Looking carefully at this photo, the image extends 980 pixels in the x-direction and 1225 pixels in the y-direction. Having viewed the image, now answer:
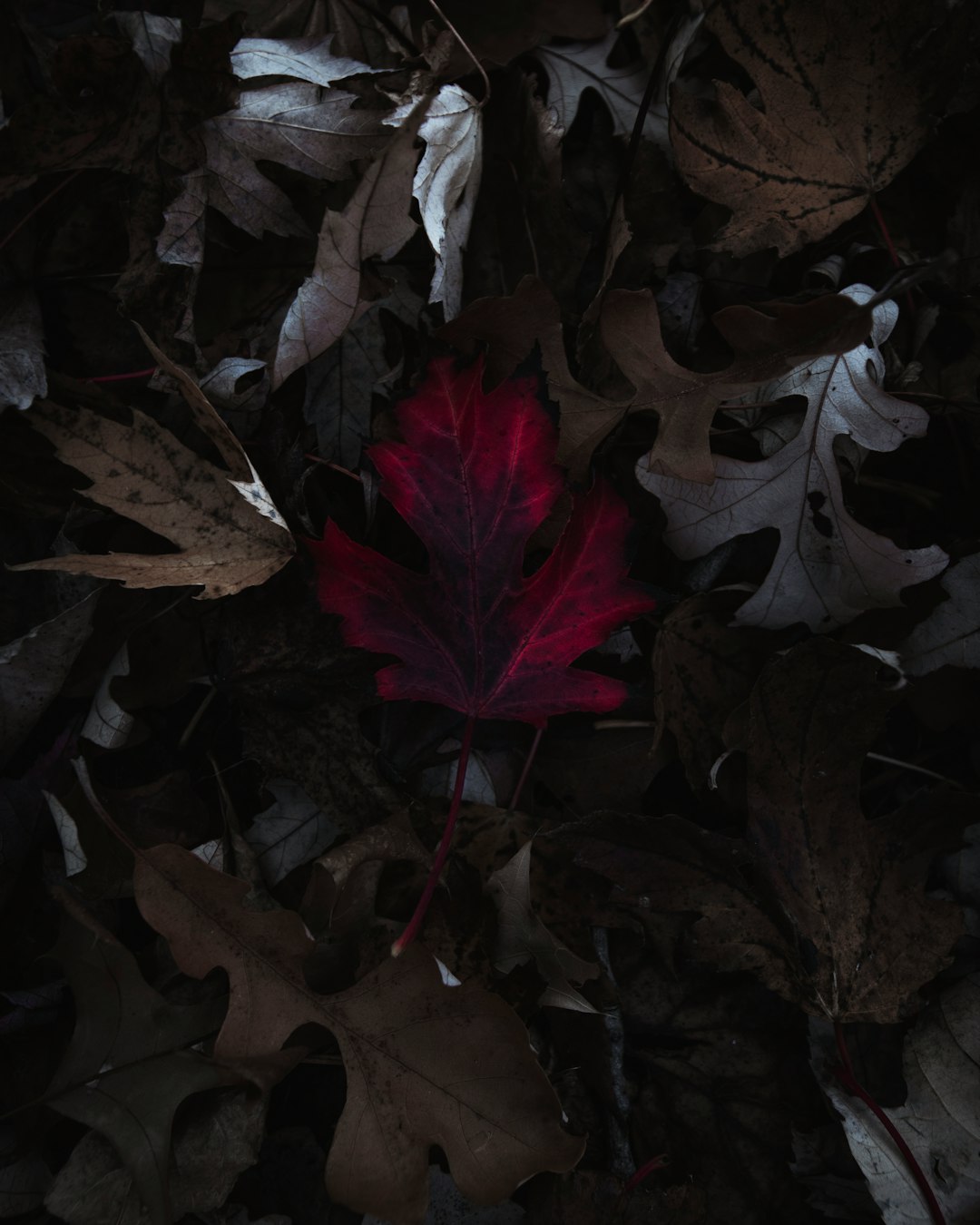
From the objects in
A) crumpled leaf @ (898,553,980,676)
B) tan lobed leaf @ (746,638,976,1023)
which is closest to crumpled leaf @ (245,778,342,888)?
tan lobed leaf @ (746,638,976,1023)

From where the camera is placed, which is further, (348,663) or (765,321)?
(348,663)

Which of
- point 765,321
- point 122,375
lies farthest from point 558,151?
point 122,375

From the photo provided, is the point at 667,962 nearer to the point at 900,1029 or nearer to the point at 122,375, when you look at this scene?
the point at 900,1029

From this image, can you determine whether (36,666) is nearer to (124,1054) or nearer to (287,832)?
(287,832)

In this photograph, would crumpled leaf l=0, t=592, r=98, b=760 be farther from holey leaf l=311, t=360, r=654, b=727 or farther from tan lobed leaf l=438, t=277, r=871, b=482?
tan lobed leaf l=438, t=277, r=871, b=482

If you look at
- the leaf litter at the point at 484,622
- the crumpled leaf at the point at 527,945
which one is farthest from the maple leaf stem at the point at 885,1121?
the crumpled leaf at the point at 527,945

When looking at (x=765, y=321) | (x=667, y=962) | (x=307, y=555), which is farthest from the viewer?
(x=667, y=962)
